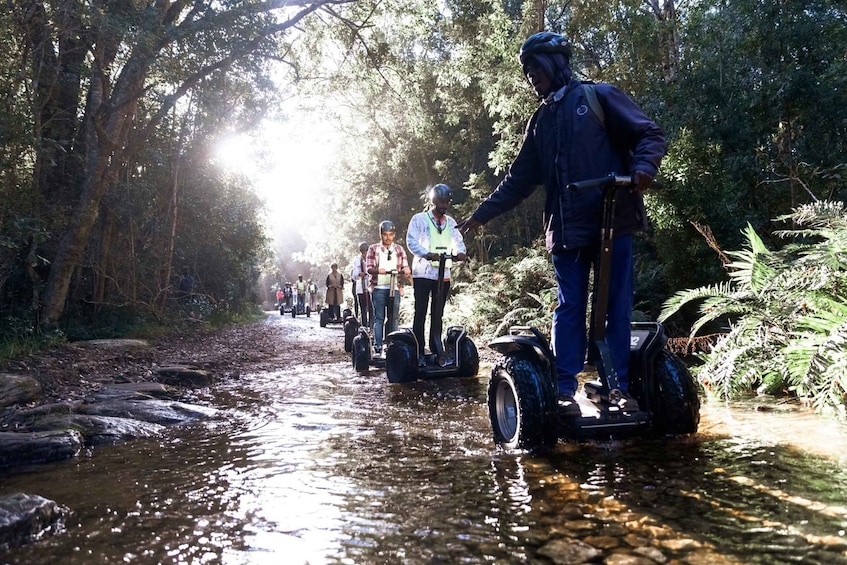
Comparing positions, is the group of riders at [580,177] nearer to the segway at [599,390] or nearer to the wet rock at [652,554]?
the segway at [599,390]

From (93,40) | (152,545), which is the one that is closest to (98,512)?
(152,545)

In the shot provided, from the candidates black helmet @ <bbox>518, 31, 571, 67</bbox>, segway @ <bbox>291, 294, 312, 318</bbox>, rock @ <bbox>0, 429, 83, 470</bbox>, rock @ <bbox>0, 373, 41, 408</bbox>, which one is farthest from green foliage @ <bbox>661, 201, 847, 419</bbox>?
segway @ <bbox>291, 294, 312, 318</bbox>

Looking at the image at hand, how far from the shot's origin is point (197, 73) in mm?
11281

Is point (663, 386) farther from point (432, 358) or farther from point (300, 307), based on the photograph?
point (300, 307)

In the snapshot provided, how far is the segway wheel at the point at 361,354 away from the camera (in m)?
8.22

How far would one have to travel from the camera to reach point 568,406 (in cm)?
337

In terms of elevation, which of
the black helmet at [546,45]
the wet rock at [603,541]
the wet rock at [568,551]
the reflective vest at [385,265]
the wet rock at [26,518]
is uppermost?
the black helmet at [546,45]

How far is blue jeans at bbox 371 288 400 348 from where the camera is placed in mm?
8789

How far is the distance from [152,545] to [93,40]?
10.7 m

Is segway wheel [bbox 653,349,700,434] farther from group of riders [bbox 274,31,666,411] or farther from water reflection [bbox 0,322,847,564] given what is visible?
group of riders [bbox 274,31,666,411]

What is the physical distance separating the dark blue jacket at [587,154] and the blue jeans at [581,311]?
116 millimetres

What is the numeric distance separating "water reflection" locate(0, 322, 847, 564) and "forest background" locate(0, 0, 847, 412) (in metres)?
1.83

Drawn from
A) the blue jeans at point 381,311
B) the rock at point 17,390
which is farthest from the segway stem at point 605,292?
the blue jeans at point 381,311

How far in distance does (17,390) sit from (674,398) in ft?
18.4
